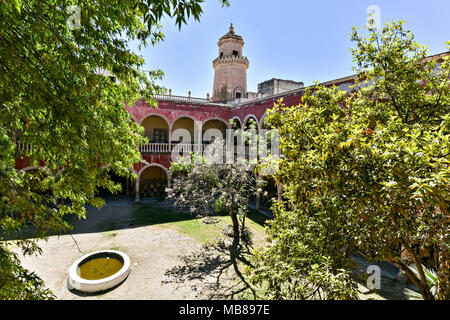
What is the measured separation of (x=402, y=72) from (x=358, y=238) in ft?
9.71

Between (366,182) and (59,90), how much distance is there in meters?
3.81

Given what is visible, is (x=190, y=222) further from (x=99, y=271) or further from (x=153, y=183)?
(x=153, y=183)

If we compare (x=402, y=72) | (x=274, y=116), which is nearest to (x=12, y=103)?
(x=274, y=116)

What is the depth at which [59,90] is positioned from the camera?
312cm

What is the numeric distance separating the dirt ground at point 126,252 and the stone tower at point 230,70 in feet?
46.8

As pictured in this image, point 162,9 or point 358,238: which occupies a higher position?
point 162,9

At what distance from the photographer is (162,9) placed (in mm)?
2410

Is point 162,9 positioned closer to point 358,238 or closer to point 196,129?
point 358,238

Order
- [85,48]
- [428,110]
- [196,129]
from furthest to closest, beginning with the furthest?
[196,129] < [428,110] < [85,48]

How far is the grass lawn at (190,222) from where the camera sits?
1083 centimetres

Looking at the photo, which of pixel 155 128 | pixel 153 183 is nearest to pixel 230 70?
pixel 155 128

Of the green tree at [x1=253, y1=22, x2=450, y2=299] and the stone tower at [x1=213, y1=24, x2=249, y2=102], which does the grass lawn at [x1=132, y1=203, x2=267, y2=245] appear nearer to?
the green tree at [x1=253, y1=22, x2=450, y2=299]

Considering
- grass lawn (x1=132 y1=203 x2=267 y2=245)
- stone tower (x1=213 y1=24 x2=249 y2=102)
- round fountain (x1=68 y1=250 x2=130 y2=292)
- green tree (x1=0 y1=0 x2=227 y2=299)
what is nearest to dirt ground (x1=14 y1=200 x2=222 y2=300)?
round fountain (x1=68 y1=250 x2=130 y2=292)
